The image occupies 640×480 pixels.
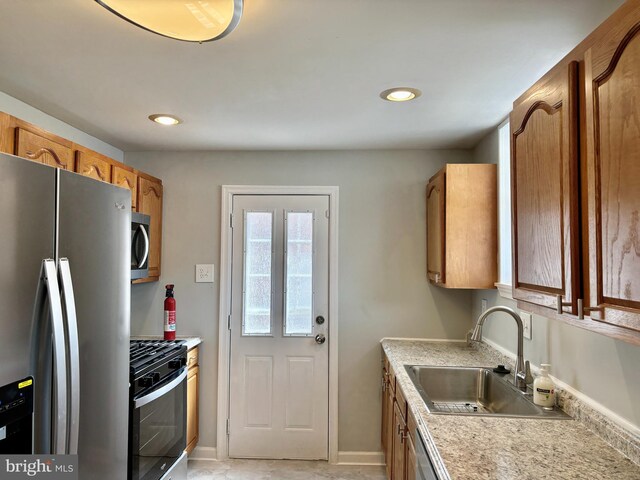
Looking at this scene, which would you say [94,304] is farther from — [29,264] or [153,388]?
[153,388]

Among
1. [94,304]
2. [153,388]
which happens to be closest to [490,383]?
[153,388]

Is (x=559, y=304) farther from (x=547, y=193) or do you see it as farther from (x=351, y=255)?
(x=351, y=255)

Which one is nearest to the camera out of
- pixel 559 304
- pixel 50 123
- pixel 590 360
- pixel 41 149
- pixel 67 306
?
pixel 559 304

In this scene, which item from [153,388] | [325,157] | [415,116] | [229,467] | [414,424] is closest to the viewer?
[414,424]

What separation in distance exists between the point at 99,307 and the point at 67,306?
21 cm

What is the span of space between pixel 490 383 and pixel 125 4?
89.9 inches

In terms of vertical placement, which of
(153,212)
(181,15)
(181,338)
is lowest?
(181,338)

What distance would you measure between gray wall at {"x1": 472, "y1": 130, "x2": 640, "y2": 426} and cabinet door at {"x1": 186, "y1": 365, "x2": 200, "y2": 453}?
6.96ft

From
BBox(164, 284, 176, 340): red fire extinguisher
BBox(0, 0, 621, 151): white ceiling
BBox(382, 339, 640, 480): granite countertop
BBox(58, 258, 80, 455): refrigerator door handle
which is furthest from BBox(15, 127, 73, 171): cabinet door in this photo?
BBox(382, 339, 640, 480): granite countertop

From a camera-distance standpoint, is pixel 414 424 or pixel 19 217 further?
pixel 414 424

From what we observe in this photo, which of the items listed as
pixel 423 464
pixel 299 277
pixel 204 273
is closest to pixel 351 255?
pixel 299 277

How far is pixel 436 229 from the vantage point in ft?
8.84

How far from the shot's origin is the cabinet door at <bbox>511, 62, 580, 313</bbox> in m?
1.07

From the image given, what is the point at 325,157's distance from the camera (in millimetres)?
3137
